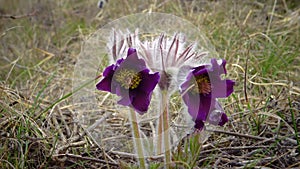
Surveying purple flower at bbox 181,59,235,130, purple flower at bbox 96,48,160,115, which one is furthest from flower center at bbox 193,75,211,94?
purple flower at bbox 96,48,160,115

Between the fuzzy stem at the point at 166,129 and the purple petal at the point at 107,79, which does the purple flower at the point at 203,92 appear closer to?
the fuzzy stem at the point at 166,129

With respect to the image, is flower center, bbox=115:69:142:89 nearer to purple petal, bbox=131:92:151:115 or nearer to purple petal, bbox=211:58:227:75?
purple petal, bbox=131:92:151:115

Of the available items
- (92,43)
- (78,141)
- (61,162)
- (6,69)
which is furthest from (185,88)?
(6,69)

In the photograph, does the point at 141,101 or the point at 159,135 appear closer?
the point at 141,101

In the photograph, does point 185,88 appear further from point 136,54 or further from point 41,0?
point 41,0

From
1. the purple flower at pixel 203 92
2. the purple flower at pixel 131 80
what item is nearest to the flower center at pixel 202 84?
the purple flower at pixel 203 92

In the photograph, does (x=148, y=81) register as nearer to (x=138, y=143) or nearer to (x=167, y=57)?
(x=167, y=57)

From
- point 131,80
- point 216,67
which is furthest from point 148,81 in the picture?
point 216,67
